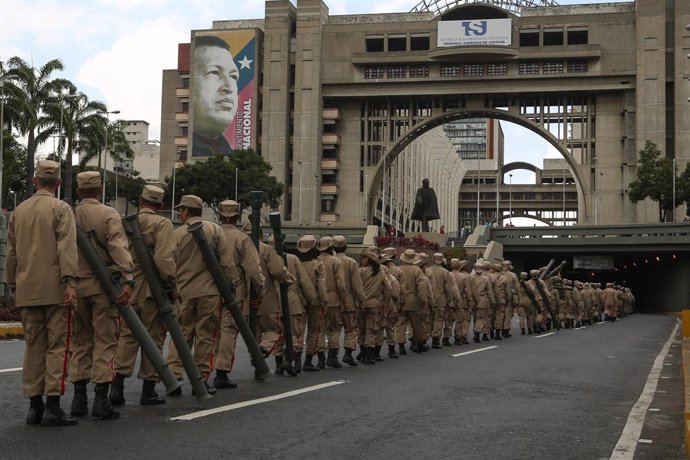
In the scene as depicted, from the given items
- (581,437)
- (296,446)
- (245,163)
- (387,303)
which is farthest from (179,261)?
(245,163)

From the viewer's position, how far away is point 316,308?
12734 millimetres

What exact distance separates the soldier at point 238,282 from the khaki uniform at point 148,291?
49.6 inches

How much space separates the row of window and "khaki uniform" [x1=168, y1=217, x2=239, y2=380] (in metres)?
77.5

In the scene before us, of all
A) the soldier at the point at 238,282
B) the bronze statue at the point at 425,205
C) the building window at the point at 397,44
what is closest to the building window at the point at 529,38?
the building window at the point at 397,44

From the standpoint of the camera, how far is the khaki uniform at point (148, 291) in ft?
27.5

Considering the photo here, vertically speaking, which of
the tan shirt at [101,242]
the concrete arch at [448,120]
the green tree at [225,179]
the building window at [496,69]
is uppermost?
the building window at [496,69]

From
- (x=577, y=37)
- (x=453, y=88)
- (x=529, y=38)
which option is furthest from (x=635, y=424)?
(x=529, y=38)

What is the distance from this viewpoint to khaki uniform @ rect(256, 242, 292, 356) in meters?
11.1

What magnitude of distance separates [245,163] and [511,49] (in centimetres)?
2681

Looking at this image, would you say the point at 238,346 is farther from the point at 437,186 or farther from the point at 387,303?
the point at 437,186

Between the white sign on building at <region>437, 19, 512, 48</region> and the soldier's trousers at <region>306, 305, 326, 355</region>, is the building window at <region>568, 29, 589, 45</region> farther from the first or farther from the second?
the soldier's trousers at <region>306, 305, 326, 355</region>

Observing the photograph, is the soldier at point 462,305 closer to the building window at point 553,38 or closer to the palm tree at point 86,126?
the palm tree at point 86,126

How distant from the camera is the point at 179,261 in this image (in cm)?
967

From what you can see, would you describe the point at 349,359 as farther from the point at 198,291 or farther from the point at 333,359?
the point at 198,291
